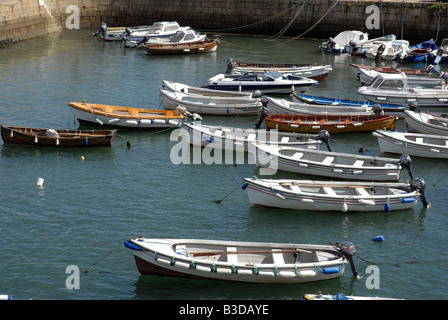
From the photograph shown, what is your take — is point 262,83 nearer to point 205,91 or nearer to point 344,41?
point 205,91

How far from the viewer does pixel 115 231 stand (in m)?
25.3

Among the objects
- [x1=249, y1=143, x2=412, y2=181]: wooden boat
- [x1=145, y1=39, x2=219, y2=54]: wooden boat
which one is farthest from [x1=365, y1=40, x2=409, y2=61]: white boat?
[x1=249, y1=143, x2=412, y2=181]: wooden boat

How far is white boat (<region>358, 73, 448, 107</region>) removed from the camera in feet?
140

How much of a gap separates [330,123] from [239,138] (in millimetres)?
6382

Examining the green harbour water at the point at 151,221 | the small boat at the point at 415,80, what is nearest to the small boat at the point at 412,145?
the green harbour water at the point at 151,221

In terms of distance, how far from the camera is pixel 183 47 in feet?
202

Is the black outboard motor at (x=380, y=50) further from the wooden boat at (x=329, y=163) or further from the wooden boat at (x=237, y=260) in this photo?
the wooden boat at (x=237, y=260)

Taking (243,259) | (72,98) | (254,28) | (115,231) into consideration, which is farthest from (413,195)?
(254,28)

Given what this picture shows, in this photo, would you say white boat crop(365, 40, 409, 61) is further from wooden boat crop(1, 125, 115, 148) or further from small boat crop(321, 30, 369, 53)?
wooden boat crop(1, 125, 115, 148)

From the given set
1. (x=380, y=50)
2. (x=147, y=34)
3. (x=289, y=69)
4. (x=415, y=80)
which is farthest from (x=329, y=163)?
(x=147, y=34)

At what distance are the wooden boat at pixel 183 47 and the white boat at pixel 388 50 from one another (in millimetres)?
14967

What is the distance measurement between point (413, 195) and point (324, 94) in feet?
69.1

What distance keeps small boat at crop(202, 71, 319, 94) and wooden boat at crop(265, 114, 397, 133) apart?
7806 mm
